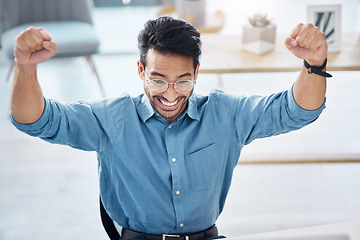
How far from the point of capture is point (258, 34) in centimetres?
242

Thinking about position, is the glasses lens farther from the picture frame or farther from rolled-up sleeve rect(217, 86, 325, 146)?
the picture frame

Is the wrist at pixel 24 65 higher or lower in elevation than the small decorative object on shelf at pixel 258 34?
higher

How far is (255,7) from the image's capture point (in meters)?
4.89

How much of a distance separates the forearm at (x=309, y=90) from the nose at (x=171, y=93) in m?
0.33

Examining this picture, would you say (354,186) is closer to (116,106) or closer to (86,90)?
(116,106)

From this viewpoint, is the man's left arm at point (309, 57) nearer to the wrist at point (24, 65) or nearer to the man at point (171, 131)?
the man at point (171, 131)

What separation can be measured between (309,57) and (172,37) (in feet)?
1.18

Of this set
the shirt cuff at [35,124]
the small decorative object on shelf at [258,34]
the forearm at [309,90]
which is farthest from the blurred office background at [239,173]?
the forearm at [309,90]

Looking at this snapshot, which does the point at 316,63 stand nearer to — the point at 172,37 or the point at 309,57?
the point at 309,57

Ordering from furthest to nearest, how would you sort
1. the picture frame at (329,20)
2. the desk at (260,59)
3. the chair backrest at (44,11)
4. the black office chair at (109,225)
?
the chair backrest at (44,11), the picture frame at (329,20), the desk at (260,59), the black office chair at (109,225)

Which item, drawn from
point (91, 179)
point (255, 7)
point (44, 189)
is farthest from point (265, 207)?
point (255, 7)

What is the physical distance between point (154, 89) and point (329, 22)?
1.22 m

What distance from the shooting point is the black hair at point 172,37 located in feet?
4.70

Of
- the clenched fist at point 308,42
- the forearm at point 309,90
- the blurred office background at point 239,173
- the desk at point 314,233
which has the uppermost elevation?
the clenched fist at point 308,42
